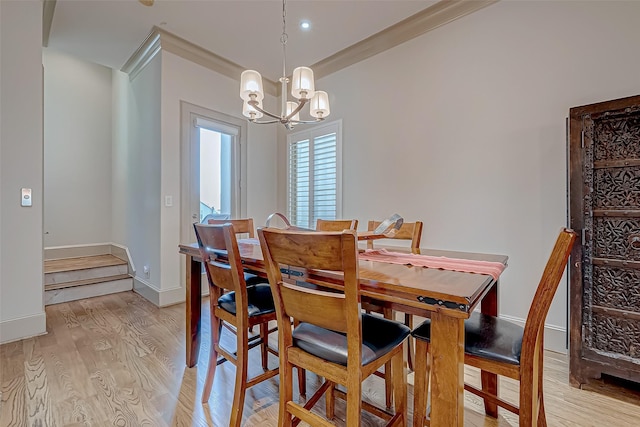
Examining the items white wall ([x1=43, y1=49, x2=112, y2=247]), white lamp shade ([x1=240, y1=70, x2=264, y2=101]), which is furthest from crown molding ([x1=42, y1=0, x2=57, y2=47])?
white lamp shade ([x1=240, y1=70, x2=264, y2=101])

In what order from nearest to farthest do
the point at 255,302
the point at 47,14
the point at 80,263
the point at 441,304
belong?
the point at 441,304 → the point at 255,302 → the point at 47,14 → the point at 80,263

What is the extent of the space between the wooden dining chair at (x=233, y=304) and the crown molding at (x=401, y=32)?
9.34 ft

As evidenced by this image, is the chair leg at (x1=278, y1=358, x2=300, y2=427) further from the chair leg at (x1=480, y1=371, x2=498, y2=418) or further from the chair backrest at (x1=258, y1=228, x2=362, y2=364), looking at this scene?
the chair leg at (x1=480, y1=371, x2=498, y2=418)

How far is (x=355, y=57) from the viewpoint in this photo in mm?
3496

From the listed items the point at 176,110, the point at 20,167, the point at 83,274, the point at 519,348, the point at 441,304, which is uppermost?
the point at 176,110

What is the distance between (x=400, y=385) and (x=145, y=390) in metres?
1.53

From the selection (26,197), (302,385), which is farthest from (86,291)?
(302,385)

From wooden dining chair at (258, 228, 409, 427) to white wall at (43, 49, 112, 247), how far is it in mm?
4800

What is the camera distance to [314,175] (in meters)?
3.99

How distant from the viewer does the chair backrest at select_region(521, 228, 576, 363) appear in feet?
3.17

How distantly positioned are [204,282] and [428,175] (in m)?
2.99

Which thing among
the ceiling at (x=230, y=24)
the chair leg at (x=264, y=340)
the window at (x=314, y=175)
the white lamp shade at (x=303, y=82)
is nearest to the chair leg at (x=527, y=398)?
the chair leg at (x=264, y=340)

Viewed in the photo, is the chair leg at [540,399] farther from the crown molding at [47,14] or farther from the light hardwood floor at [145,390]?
the crown molding at [47,14]

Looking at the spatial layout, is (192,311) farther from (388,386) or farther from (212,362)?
(388,386)
